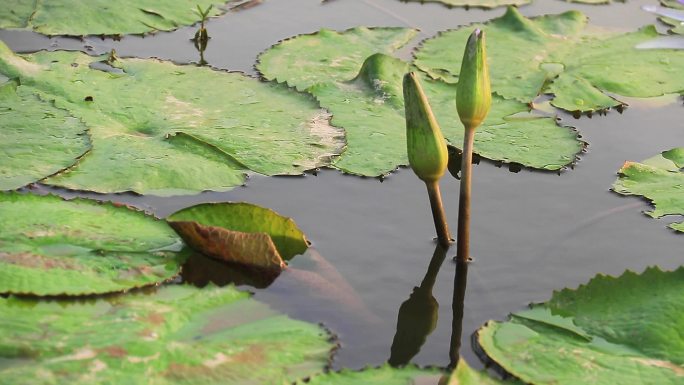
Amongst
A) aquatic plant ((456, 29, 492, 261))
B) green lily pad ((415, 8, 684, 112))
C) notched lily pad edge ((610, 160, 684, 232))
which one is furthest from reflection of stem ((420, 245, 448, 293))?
green lily pad ((415, 8, 684, 112))

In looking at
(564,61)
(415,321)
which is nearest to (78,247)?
(415,321)

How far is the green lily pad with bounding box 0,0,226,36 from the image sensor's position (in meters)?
A: 4.09

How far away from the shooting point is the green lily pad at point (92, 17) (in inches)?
161

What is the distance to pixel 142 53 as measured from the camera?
13.1 ft

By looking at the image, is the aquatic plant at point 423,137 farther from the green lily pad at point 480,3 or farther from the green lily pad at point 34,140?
the green lily pad at point 480,3

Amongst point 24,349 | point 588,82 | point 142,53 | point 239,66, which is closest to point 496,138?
point 588,82

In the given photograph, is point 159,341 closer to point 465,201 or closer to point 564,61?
point 465,201

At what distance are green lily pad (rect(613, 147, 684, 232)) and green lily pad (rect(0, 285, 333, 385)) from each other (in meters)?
1.37

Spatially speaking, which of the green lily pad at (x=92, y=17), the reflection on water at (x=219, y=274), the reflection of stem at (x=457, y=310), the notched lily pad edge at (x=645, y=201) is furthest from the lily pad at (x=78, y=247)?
the green lily pad at (x=92, y=17)

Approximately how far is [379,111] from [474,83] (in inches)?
46.1

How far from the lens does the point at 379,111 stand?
3.62 meters

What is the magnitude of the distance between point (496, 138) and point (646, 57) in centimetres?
119

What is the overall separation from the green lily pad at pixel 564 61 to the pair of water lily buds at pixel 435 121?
139cm

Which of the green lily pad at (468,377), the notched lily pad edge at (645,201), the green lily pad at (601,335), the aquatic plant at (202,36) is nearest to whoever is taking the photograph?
the green lily pad at (468,377)
